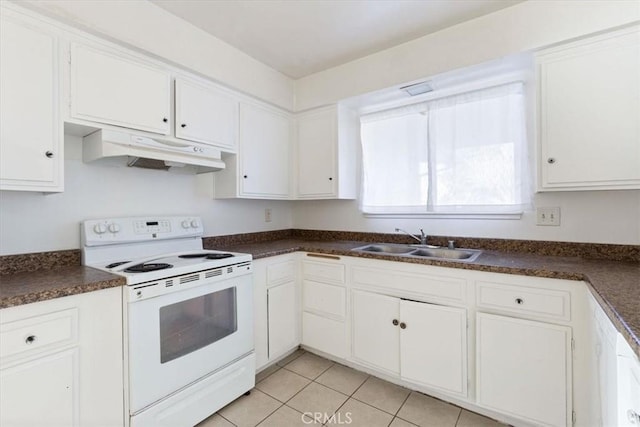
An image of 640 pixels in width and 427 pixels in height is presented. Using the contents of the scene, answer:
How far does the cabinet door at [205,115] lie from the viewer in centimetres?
194

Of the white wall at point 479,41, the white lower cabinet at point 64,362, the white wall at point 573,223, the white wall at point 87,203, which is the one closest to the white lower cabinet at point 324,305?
the white wall at point 573,223

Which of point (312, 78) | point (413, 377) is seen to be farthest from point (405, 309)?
point (312, 78)

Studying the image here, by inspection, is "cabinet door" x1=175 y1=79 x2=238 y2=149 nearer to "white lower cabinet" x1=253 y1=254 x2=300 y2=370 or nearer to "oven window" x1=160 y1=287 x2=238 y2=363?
"white lower cabinet" x1=253 y1=254 x2=300 y2=370

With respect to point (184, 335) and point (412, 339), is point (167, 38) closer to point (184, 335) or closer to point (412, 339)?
point (184, 335)

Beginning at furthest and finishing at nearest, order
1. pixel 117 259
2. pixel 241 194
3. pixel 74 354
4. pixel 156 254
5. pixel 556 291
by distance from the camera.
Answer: pixel 241 194 → pixel 156 254 → pixel 117 259 → pixel 556 291 → pixel 74 354

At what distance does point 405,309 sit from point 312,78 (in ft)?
6.94

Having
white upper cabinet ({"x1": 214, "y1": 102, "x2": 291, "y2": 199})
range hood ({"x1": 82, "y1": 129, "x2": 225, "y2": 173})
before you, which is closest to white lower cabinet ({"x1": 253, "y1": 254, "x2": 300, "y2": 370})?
white upper cabinet ({"x1": 214, "y1": 102, "x2": 291, "y2": 199})

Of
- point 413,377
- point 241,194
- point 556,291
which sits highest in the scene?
point 241,194

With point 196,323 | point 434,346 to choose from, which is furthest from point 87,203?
point 434,346

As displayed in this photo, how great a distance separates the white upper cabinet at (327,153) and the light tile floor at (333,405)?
1467 millimetres

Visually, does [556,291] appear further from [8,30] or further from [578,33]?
[8,30]

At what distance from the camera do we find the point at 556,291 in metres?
1.46

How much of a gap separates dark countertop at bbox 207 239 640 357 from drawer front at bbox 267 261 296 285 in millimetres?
102

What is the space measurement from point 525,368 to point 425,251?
92cm
